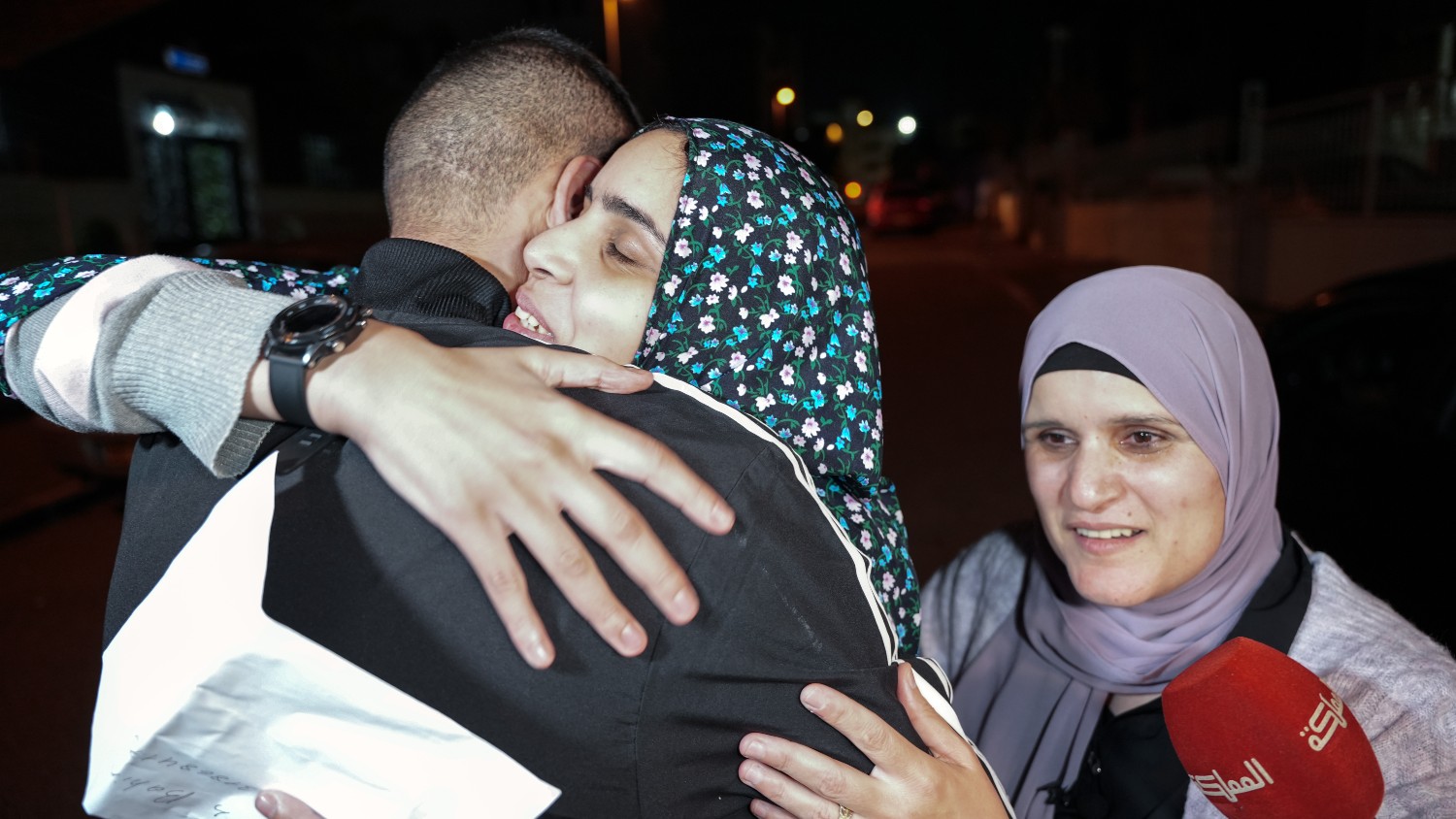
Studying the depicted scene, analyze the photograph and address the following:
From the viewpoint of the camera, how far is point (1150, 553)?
2117mm

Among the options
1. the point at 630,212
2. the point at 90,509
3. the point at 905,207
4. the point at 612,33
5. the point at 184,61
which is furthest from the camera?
the point at 905,207

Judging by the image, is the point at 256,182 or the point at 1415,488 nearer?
the point at 1415,488

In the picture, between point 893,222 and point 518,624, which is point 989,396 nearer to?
point 518,624

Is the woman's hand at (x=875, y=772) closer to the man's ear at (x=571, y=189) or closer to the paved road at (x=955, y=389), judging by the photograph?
the man's ear at (x=571, y=189)

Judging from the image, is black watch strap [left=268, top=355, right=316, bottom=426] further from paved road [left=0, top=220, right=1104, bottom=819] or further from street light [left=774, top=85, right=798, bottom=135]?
street light [left=774, top=85, right=798, bottom=135]

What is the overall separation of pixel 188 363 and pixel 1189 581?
1873 millimetres

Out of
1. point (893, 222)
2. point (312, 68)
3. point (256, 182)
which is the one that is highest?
point (312, 68)

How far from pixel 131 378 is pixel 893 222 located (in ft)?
103

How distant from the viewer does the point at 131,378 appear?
127 cm

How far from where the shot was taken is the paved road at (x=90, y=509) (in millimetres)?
4188

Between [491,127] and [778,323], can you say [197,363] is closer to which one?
[778,323]

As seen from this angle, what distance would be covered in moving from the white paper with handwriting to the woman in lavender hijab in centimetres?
146

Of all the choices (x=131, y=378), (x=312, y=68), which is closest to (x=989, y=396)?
(x=131, y=378)

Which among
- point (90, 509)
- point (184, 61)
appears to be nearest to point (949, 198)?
point (184, 61)
